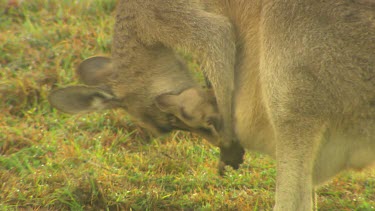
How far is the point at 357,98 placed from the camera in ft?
14.0

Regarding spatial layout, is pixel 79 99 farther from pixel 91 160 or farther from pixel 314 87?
pixel 314 87

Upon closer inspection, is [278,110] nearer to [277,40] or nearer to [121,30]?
[277,40]

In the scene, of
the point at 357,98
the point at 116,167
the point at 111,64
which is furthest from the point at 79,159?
the point at 357,98

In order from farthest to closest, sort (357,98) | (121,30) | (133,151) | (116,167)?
(133,151)
(116,167)
(121,30)
(357,98)

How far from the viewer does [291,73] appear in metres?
4.36

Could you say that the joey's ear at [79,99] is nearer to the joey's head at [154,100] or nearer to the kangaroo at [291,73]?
the joey's head at [154,100]

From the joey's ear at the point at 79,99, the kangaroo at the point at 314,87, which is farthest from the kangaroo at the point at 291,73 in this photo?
the joey's ear at the point at 79,99

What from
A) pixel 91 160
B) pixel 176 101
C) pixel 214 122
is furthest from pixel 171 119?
pixel 91 160

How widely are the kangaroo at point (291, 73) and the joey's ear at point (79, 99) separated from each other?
466 millimetres

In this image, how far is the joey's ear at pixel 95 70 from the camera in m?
5.25

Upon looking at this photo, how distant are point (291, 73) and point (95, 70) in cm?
156

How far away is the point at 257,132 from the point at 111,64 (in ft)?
3.76

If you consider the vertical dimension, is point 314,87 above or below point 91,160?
above

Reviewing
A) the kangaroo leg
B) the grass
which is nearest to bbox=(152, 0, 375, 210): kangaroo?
the kangaroo leg
